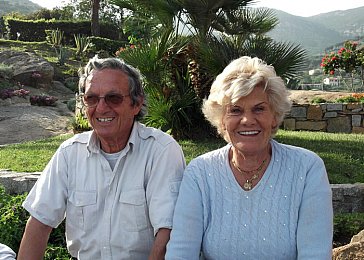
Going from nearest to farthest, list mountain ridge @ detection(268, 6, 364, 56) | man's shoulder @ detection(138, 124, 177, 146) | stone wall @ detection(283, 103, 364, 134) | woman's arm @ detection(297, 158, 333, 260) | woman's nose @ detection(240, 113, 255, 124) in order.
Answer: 1. woman's arm @ detection(297, 158, 333, 260)
2. woman's nose @ detection(240, 113, 255, 124)
3. man's shoulder @ detection(138, 124, 177, 146)
4. stone wall @ detection(283, 103, 364, 134)
5. mountain ridge @ detection(268, 6, 364, 56)

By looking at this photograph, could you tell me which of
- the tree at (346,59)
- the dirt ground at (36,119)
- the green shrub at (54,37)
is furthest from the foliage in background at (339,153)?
the green shrub at (54,37)

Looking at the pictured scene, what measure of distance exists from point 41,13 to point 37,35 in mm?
7249

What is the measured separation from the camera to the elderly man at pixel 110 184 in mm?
2363

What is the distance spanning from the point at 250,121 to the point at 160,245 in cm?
69

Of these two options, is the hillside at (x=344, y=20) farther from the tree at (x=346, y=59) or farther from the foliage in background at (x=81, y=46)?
the tree at (x=346, y=59)

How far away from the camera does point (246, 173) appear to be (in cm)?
231

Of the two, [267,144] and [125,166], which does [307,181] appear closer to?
[267,144]

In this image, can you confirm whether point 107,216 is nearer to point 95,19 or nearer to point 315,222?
point 315,222

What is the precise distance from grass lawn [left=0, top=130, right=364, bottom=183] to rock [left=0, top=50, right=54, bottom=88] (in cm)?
919

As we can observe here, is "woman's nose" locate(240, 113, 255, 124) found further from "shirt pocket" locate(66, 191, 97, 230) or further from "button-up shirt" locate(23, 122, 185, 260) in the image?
"shirt pocket" locate(66, 191, 97, 230)

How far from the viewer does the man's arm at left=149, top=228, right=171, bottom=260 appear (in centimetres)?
230

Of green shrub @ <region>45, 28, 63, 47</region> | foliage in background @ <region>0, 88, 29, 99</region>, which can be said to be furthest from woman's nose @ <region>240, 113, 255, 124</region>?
green shrub @ <region>45, 28, 63, 47</region>

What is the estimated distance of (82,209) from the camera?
2.41 metres

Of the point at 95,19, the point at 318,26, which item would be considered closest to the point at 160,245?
the point at 95,19
